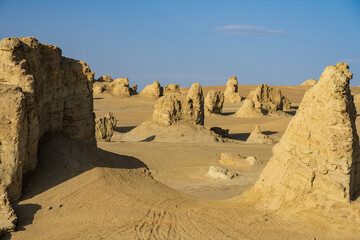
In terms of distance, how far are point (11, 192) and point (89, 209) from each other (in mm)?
1246

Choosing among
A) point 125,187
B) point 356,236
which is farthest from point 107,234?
point 356,236

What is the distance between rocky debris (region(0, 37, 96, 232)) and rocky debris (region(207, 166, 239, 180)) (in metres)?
5.27

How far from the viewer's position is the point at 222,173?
1438 cm

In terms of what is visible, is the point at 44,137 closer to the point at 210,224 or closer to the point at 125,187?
the point at 125,187

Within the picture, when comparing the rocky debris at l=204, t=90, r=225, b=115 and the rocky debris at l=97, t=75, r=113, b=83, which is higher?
the rocky debris at l=97, t=75, r=113, b=83

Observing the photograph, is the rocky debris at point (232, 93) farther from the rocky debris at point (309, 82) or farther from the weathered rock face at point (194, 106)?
the rocky debris at point (309, 82)

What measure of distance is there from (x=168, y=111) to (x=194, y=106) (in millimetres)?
1798

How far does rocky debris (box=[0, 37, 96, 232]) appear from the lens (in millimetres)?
6840

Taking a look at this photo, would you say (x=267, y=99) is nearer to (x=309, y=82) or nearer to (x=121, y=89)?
(x=121, y=89)

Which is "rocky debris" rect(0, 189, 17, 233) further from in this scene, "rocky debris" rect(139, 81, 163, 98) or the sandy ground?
"rocky debris" rect(139, 81, 163, 98)

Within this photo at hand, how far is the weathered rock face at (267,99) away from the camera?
3828cm

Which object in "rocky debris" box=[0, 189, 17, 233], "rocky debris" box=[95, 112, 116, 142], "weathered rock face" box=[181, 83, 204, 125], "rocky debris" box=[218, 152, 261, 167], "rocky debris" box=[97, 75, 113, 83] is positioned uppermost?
"rocky debris" box=[97, 75, 113, 83]

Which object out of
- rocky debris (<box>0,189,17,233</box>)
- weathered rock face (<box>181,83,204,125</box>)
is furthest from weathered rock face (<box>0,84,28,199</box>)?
weathered rock face (<box>181,83,204,125</box>)

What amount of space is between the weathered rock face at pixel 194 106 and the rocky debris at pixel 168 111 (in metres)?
0.36
